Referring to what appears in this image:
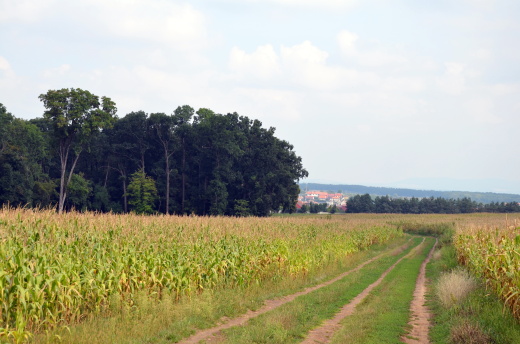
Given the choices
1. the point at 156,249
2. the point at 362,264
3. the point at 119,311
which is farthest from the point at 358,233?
the point at 119,311

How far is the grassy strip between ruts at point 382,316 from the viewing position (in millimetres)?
11156

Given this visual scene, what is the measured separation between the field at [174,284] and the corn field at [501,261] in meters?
0.06

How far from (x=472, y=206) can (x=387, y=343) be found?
148 m

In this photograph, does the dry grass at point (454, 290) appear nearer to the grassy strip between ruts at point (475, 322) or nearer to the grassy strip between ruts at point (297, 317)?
the grassy strip between ruts at point (475, 322)

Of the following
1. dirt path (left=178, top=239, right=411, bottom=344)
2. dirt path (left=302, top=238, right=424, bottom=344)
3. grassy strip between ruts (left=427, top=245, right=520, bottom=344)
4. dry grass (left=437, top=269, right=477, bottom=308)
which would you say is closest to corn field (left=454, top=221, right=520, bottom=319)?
grassy strip between ruts (left=427, top=245, right=520, bottom=344)

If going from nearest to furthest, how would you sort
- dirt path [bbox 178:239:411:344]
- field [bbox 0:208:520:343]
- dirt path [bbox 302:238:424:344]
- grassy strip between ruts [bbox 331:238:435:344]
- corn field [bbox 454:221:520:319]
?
field [bbox 0:208:520:343]
dirt path [bbox 178:239:411:344]
dirt path [bbox 302:238:424:344]
grassy strip between ruts [bbox 331:238:435:344]
corn field [bbox 454:221:520:319]

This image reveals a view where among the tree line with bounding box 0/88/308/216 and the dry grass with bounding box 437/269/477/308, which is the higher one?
the tree line with bounding box 0/88/308/216

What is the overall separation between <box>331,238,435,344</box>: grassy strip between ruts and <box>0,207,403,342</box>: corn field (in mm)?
4395

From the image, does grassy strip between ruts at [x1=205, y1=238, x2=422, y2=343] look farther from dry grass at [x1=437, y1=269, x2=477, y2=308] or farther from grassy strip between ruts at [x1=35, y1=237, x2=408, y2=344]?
dry grass at [x1=437, y1=269, x2=477, y2=308]

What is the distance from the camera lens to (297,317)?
13.0 metres

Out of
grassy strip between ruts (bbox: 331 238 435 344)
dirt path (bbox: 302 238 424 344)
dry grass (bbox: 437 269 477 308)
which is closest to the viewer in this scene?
dirt path (bbox: 302 238 424 344)

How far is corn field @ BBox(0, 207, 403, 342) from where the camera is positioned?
9.72m

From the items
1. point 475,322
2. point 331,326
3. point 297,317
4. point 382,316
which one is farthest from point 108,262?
point 475,322

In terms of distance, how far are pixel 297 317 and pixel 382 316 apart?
107 inches
